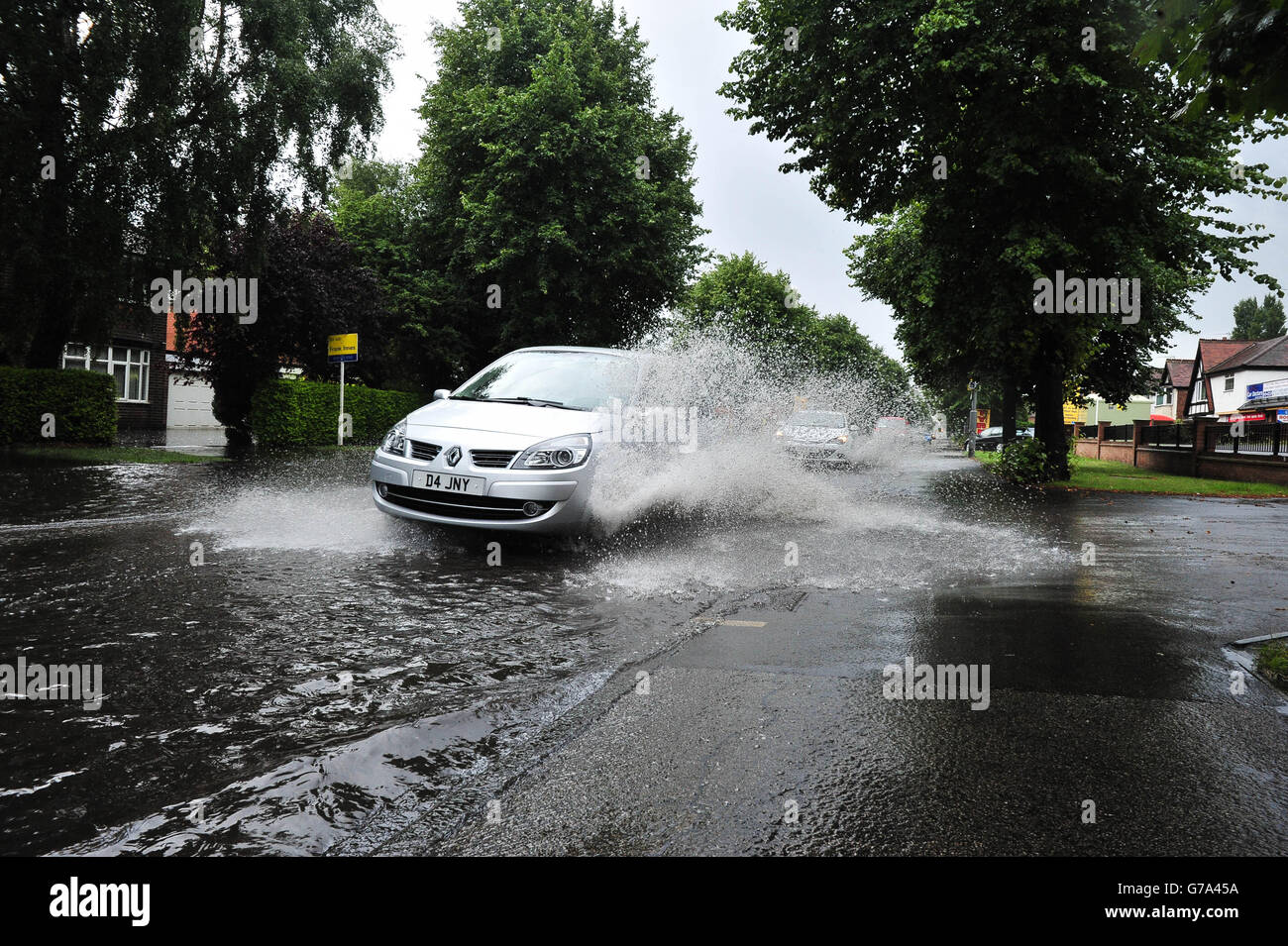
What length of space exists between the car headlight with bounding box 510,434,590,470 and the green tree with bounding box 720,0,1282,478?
38.4ft

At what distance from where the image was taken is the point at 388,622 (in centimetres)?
494

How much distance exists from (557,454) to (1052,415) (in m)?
17.2

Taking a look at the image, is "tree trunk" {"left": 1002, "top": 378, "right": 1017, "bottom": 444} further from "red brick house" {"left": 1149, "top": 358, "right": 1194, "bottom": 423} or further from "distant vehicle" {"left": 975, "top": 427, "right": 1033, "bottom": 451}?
"red brick house" {"left": 1149, "top": 358, "right": 1194, "bottom": 423}

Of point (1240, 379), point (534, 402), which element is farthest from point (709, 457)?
point (1240, 379)

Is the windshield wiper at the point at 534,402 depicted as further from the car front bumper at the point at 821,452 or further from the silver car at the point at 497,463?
the car front bumper at the point at 821,452

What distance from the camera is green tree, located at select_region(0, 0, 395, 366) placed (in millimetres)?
14758

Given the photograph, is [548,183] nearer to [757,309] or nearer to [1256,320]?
[757,309]

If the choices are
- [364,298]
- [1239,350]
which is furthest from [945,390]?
[1239,350]
